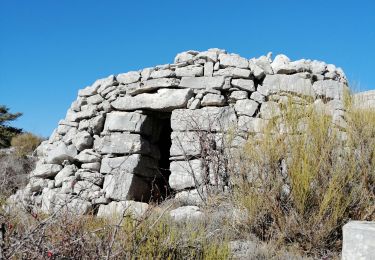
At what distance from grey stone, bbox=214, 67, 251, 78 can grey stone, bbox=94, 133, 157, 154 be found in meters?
1.67

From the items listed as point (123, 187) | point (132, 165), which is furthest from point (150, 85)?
point (123, 187)

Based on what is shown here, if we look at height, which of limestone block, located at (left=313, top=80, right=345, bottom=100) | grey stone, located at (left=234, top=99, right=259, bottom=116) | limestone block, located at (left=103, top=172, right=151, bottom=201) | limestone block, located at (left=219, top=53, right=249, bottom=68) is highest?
limestone block, located at (left=219, top=53, right=249, bottom=68)

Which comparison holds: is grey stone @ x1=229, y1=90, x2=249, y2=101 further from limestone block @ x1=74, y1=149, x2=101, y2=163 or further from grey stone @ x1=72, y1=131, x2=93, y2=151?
grey stone @ x1=72, y1=131, x2=93, y2=151

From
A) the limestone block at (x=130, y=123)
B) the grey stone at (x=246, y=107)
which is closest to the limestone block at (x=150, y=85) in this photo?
the limestone block at (x=130, y=123)

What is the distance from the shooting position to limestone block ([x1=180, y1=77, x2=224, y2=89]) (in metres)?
6.99

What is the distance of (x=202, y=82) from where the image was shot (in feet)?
23.4

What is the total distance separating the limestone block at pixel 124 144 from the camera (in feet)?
23.4

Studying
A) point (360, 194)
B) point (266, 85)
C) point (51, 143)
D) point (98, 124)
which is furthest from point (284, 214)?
point (51, 143)

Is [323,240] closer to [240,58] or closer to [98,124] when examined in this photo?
[240,58]

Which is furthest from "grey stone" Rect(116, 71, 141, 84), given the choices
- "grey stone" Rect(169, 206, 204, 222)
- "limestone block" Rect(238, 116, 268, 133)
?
"grey stone" Rect(169, 206, 204, 222)

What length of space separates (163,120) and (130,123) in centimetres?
82

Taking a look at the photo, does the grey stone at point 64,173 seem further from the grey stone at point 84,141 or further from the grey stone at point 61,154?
the grey stone at point 84,141

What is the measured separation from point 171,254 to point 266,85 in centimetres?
402

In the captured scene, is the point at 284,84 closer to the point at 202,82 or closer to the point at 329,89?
the point at 329,89
